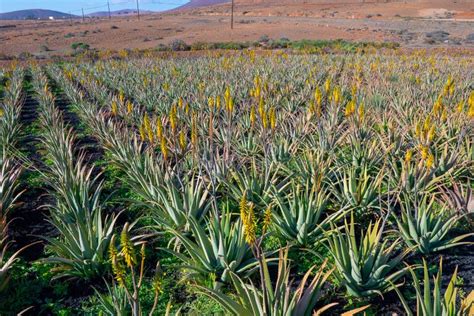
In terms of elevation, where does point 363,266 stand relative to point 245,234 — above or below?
below

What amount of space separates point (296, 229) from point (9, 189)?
3.39 m

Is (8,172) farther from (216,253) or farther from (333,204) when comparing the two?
(333,204)

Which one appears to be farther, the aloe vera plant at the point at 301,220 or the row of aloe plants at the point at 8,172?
the aloe vera plant at the point at 301,220

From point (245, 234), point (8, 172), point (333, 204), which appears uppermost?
point (245, 234)

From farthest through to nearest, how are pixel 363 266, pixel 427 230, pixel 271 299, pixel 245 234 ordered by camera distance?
pixel 427 230, pixel 363 266, pixel 271 299, pixel 245 234

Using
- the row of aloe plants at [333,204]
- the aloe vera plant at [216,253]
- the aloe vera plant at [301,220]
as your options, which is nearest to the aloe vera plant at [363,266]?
the row of aloe plants at [333,204]

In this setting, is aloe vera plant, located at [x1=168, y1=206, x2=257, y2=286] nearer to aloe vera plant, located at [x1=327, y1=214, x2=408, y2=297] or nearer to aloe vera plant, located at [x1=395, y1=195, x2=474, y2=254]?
aloe vera plant, located at [x1=327, y1=214, x2=408, y2=297]

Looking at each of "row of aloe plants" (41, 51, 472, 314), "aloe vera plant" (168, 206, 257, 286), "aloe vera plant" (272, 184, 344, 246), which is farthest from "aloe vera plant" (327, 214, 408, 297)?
"aloe vera plant" (168, 206, 257, 286)

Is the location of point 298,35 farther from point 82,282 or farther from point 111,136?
point 82,282

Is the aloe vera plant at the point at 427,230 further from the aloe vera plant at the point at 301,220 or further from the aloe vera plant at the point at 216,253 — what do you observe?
the aloe vera plant at the point at 216,253

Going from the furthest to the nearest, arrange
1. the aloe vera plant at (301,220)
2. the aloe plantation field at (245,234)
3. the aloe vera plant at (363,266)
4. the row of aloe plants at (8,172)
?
the aloe vera plant at (301,220) < the row of aloe plants at (8,172) < the aloe vera plant at (363,266) < the aloe plantation field at (245,234)

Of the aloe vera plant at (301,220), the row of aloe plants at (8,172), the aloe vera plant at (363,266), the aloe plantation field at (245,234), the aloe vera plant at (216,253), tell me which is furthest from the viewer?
the aloe vera plant at (301,220)

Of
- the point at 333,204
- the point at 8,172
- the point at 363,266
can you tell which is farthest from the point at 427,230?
the point at 8,172

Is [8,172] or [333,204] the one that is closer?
[333,204]
